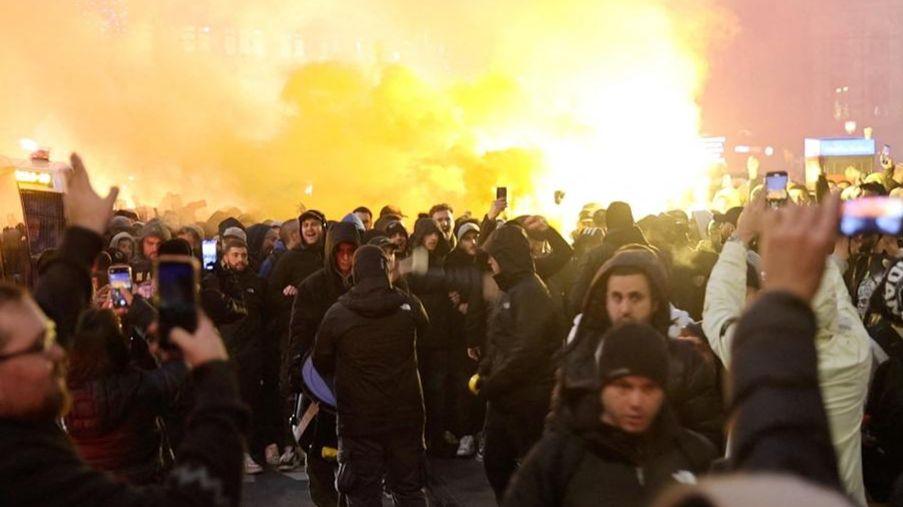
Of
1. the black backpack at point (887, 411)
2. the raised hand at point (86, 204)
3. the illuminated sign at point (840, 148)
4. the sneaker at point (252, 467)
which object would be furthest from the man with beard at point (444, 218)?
the illuminated sign at point (840, 148)

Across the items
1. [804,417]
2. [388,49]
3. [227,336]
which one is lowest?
[227,336]

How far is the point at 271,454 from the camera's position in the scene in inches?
404

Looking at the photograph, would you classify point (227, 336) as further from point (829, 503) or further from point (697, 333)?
point (829, 503)

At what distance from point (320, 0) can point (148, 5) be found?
4258 mm

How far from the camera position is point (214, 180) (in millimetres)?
28594

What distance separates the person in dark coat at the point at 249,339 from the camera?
32.2 ft

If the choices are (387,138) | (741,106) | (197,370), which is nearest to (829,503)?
(197,370)

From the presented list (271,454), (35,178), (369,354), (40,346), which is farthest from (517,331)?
(35,178)

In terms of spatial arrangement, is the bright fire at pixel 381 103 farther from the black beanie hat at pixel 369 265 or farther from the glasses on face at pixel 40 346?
the glasses on face at pixel 40 346

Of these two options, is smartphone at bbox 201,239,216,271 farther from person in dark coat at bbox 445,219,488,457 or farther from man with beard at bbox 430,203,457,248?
man with beard at bbox 430,203,457,248

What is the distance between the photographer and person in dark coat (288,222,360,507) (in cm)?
799

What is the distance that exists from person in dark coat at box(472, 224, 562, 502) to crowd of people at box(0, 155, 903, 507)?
1cm

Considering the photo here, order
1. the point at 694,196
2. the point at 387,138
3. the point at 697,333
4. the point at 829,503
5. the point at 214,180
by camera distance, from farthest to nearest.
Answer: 1. the point at 214,180
2. the point at 387,138
3. the point at 694,196
4. the point at 697,333
5. the point at 829,503

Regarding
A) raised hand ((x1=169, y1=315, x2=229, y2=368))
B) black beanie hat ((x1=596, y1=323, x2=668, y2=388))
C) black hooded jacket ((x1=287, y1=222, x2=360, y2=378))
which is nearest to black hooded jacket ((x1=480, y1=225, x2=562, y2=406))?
black hooded jacket ((x1=287, y1=222, x2=360, y2=378))
